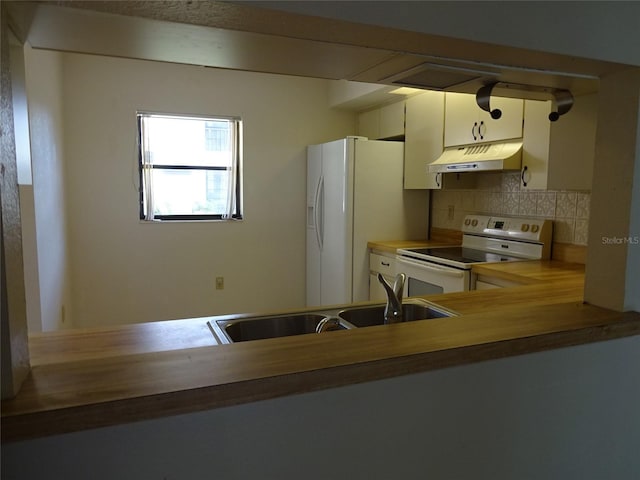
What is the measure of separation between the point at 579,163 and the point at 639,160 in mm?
1230

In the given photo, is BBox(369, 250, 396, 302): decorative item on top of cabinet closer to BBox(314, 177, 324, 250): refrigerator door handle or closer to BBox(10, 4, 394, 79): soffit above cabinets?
BBox(314, 177, 324, 250): refrigerator door handle

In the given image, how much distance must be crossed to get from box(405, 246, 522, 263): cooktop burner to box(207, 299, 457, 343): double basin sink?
48.5 inches

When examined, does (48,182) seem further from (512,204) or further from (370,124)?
(512,204)


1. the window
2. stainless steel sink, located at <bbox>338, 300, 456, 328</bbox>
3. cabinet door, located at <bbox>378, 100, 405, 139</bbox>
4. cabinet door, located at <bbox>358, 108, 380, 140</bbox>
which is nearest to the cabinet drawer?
cabinet door, located at <bbox>378, 100, 405, 139</bbox>

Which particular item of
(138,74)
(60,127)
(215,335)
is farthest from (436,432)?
(138,74)

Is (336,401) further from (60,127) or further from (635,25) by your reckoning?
(60,127)

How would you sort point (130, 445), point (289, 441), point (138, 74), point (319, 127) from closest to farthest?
point (130, 445), point (289, 441), point (138, 74), point (319, 127)

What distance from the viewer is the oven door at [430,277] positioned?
2.67m

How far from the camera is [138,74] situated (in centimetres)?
376

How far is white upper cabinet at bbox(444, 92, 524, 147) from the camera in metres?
2.66

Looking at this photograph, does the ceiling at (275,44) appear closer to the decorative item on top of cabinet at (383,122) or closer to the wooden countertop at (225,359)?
the wooden countertop at (225,359)

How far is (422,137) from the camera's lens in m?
3.51

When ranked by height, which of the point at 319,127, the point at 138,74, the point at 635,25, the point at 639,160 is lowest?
the point at 639,160

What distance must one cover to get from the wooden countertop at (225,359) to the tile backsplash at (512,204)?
149 centimetres
